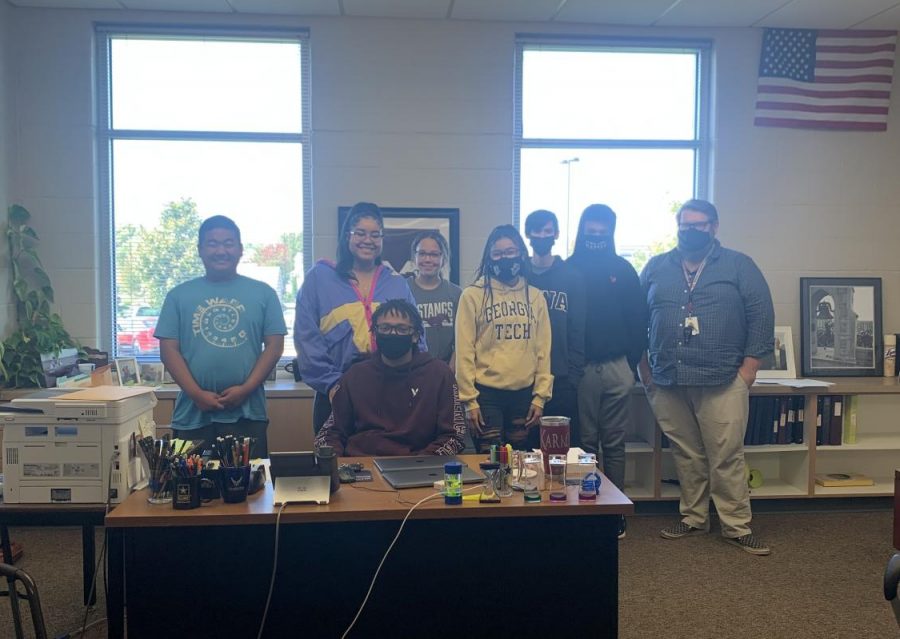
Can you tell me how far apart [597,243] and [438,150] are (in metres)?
1.33

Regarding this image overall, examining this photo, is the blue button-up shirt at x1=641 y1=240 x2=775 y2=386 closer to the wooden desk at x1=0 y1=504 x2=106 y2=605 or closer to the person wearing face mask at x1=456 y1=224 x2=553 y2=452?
the person wearing face mask at x1=456 y1=224 x2=553 y2=452

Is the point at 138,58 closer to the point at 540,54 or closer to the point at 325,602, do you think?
the point at 540,54

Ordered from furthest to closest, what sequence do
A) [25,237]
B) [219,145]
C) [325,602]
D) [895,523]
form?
[219,145] < [25,237] < [895,523] < [325,602]

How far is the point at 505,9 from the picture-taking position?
4348mm

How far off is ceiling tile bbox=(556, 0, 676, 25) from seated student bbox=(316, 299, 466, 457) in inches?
101

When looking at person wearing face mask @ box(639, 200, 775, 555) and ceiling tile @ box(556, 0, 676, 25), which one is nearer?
person wearing face mask @ box(639, 200, 775, 555)

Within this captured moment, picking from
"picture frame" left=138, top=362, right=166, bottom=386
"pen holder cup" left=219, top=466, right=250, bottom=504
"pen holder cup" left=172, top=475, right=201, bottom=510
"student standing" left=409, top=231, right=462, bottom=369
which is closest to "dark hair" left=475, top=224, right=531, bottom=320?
"student standing" left=409, top=231, right=462, bottom=369

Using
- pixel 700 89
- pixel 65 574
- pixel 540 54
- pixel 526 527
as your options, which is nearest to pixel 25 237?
pixel 65 574

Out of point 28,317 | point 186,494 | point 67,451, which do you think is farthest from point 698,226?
point 28,317

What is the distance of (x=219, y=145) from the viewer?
4.59 meters

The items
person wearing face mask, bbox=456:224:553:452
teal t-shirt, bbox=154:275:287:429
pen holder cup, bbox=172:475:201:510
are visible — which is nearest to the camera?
pen holder cup, bbox=172:475:201:510

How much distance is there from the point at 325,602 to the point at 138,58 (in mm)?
3817

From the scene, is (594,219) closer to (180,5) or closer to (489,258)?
(489,258)

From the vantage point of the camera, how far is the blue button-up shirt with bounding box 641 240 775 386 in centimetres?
361
